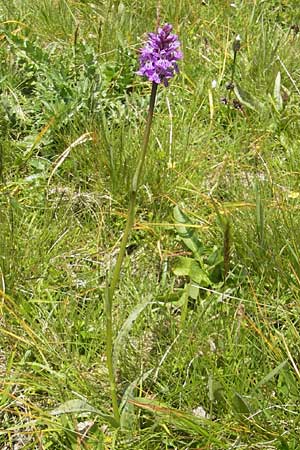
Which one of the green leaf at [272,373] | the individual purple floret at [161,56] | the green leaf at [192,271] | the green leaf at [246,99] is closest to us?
the individual purple floret at [161,56]

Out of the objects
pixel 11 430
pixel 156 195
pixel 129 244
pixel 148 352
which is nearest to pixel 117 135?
pixel 156 195

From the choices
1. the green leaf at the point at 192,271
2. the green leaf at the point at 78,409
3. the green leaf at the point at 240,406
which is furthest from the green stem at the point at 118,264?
the green leaf at the point at 192,271

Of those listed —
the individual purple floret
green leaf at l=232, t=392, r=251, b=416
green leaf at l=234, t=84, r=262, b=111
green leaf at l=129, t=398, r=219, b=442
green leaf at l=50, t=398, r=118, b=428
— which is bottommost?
green leaf at l=129, t=398, r=219, b=442

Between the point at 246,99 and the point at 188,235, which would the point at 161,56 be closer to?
the point at 188,235

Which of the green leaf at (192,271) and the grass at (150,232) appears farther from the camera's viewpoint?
the green leaf at (192,271)

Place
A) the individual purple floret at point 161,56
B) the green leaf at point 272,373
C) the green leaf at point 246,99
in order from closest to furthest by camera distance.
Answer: the individual purple floret at point 161,56, the green leaf at point 272,373, the green leaf at point 246,99

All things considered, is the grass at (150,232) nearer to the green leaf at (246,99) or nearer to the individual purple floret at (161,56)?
the green leaf at (246,99)

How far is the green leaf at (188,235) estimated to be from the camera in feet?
6.01

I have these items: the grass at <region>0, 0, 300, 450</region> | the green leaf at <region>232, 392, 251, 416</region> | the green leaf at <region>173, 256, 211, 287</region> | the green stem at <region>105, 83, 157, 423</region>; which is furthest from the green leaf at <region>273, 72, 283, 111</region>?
the green leaf at <region>232, 392, 251, 416</region>

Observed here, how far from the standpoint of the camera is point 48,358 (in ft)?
5.24

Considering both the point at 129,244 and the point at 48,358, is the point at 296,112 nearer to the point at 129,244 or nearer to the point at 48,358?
the point at 129,244

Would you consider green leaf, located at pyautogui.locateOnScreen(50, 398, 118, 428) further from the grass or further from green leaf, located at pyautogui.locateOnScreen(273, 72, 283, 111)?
green leaf, located at pyautogui.locateOnScreen(273, 72, 283, 111)

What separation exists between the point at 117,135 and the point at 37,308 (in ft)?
2.37

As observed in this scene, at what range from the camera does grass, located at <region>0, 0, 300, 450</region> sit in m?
1.47
